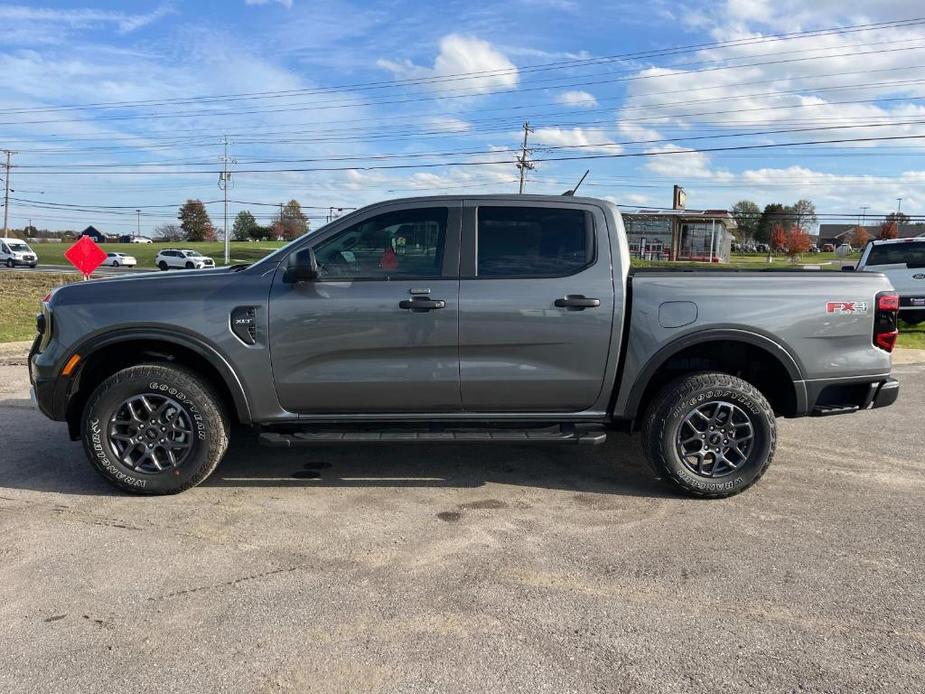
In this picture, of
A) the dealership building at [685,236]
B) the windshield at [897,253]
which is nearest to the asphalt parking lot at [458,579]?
the windshield at [897,253]

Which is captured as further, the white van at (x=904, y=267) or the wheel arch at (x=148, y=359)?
the white van at (x=904, y=267)

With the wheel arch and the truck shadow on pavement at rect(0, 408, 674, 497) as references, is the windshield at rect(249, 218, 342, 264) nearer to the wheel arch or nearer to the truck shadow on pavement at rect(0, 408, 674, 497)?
the wheel arch

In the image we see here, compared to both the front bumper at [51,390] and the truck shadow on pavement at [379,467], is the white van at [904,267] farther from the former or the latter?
the front bumper at [51,390]

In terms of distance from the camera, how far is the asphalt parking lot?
2730mm

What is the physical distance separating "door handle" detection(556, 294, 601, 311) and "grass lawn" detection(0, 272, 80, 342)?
410 inches

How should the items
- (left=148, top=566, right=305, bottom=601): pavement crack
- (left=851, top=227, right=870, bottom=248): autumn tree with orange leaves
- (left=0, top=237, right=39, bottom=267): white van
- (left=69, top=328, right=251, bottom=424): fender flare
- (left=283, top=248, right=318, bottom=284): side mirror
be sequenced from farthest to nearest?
(left=851, top=227, right=870, bottom=248): autumn tree with orange leaves
(left=0, top=237, right=39, bottom=267): white van
(left=69, top=328, right=251, bottom=424): fender flare
(left=283, top=248, right=318, bottom=284): side mirror
(left=148, top=566, right=305, bottom=601): pavement crack

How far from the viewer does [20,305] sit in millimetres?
15984

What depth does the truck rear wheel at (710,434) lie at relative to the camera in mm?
4461

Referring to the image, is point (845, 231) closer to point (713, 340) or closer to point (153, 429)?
point (713, 340)

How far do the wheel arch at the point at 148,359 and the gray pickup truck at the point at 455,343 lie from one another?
0.02 m

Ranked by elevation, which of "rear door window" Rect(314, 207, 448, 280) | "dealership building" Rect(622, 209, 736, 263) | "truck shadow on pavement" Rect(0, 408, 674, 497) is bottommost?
"truck shadow on pavement" Rect(0, 408, 674, 497)

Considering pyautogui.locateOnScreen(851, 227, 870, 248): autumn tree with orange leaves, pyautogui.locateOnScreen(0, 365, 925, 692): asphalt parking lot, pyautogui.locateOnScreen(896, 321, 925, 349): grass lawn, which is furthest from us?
pyautogui.locateOnScreen(851, 227, 870, 248): autumn tree with orange leaves

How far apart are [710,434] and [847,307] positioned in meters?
1.20

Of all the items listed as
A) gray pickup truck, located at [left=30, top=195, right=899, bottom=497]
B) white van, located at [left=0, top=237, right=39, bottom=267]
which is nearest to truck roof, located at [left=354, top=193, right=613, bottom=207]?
gray pickup truck, located at [left=30, top=195, right=899, bottom=497]
